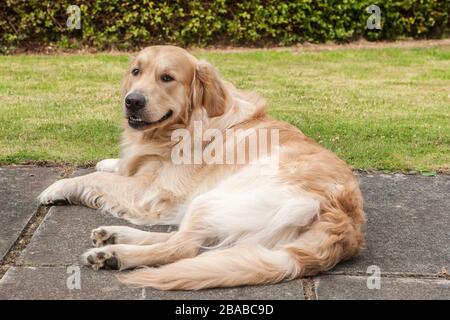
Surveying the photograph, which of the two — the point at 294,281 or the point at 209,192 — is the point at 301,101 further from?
the point at 294,281

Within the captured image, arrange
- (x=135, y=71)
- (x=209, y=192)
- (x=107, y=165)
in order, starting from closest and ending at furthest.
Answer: (x=209, y=192) < (x=135, y=71) < (x=107, y=165)

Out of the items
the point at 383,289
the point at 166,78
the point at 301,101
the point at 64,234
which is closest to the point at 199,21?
the point at 301,101

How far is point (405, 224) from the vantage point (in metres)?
4.25

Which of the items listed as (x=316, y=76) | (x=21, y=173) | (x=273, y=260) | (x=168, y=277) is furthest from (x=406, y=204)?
(x=316, y=76)

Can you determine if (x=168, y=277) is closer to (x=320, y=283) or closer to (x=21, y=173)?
(x=320, y=283)

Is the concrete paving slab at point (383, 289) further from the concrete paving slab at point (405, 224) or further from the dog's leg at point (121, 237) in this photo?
the dog's leg at point (121, 237)

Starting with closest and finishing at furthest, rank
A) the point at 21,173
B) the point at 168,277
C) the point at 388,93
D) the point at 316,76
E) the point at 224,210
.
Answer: the point at 168,277
the point at 224,210
the point at 21,173
the point at 388,93
the point at 316,76

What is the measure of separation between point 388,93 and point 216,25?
366cm

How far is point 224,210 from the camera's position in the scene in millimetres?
3689

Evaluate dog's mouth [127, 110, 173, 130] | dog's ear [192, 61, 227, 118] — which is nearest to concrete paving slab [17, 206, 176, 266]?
dog's mouth [127, 110, 173, 130]

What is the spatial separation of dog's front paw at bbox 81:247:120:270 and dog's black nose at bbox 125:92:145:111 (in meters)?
1.15

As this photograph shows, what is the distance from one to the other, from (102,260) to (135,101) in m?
1.22

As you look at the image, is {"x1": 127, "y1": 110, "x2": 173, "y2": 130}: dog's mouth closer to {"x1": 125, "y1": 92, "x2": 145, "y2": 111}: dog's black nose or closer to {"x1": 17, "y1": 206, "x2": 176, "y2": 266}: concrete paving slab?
{"x1": 125, "y1": 92, "x2": 145, "y2": 111}: dog's black nose

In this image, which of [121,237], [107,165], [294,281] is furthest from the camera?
[107,165]
